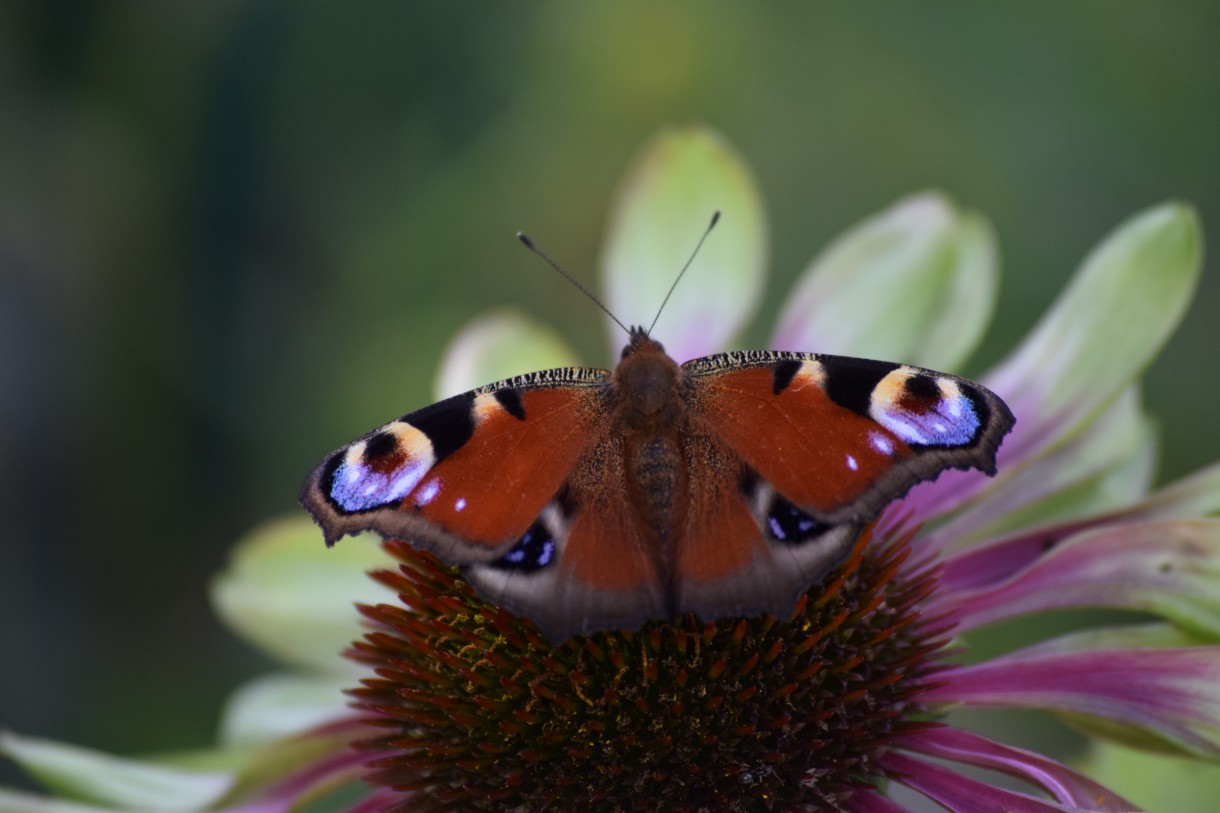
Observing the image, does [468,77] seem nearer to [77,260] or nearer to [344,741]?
[77,260]

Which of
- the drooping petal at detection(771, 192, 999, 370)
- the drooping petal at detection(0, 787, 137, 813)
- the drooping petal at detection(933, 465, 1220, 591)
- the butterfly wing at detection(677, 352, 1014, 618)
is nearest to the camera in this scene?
the butterfly wing at detection(677, 352, 1014, 618)

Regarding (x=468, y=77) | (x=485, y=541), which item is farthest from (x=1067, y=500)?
(x=468, y=77)

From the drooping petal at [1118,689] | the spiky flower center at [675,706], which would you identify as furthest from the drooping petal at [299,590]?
the drooping petal at [1118,689]

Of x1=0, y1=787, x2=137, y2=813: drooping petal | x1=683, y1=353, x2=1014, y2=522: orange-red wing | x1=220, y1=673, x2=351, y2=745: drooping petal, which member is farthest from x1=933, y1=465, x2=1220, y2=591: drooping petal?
x1=0, y1=787, x2=137, y2=813: drooping petal

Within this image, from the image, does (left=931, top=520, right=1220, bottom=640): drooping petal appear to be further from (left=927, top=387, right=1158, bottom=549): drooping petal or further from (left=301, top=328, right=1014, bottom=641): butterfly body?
(left=301, top=328, right=1014, bottom=641): butterfly body

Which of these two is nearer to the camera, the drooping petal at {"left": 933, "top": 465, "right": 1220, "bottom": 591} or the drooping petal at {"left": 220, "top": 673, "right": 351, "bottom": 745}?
the drooping petal at {"left": 933, "top": 465, "right": 1220, "bottom": 591}

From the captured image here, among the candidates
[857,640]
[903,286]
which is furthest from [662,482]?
[903,286]
